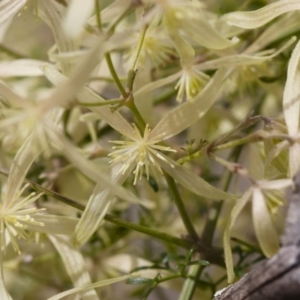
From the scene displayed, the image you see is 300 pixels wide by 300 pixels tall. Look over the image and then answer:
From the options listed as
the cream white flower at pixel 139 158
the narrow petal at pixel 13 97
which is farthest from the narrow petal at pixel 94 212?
the narrow petal at pixel 13 97

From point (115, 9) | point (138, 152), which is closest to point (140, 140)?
point (138, 152)

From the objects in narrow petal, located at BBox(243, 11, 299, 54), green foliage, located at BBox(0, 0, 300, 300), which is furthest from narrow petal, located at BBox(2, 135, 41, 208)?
narrow petal, located at BBox(243, 11, 299, 54)

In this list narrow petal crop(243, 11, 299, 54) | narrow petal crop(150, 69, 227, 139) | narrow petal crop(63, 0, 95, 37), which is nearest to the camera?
narrow petal crop(63, 0, 95, 37)

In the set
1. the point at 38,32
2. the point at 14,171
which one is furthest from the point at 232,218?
the point at 38,32

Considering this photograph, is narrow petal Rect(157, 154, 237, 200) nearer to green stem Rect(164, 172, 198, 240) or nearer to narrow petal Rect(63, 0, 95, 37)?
green stem Rect(164, 172, 198, 240)

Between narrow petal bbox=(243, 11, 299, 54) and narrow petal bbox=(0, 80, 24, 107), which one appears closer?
narrow petal bbox=(0, 80, 24, 107)

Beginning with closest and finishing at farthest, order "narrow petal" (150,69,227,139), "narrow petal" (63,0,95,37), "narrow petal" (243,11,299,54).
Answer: "narrow petal" (63,0,95,37)
"narrow petal" (150,69,227,139)
"narrow petal" (243,11,299,54)

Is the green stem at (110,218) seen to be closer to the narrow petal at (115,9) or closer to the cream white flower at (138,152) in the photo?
the cream white flower at (138,152)

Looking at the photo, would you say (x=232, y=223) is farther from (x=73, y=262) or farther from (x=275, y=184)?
(x=73, y=262)
